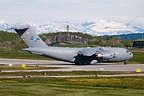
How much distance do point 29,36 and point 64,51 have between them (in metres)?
7.13

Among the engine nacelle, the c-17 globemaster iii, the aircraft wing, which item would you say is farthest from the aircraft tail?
the engine nacelle

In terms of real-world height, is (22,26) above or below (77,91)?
above

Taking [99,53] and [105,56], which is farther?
[105,56]

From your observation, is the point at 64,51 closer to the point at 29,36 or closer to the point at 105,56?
the point at 29,36

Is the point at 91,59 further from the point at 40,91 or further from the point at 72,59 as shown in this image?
the point at 40,91

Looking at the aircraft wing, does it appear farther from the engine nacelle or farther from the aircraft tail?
the aircraft tail

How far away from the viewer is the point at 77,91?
35.7 meters

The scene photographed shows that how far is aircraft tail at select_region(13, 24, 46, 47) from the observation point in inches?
3248

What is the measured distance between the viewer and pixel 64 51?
8200 cm

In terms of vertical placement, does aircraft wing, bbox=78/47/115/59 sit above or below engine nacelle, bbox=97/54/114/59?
above

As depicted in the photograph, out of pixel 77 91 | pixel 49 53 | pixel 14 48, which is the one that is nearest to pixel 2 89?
pixel 77 91

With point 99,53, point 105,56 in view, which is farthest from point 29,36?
point 105,56

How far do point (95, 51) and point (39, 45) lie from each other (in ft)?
34.1

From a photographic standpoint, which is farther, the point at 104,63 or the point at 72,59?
the point at 104,63
